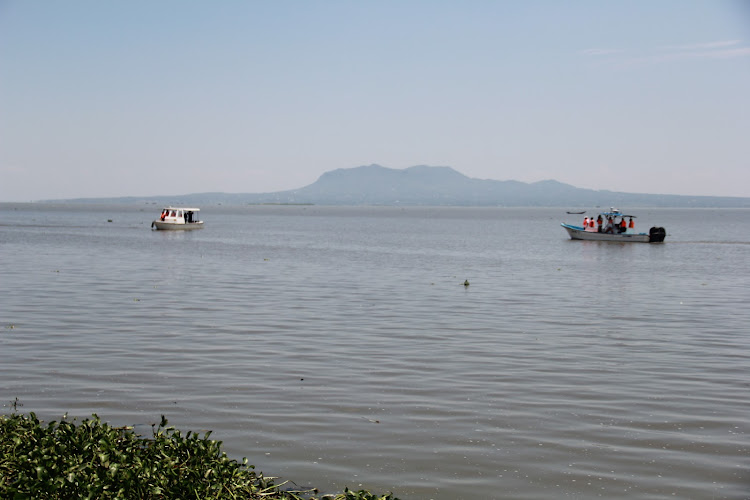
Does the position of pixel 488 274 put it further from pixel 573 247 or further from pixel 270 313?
pixel 573 247

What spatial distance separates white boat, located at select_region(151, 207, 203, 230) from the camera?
95562 mm

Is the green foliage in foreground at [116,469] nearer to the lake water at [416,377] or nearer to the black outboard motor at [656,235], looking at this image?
the lake water at [416,377]

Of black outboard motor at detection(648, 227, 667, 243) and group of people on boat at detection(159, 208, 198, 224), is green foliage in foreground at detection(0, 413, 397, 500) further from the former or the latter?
group of people on boat at detection(159, 208, 198, 224)

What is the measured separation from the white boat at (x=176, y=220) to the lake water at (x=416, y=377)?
61287mm

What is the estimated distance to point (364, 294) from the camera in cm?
3147

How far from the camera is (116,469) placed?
8375 mm

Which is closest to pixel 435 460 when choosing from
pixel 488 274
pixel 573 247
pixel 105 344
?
pixel 105 344

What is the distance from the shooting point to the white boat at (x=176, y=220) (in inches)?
3762

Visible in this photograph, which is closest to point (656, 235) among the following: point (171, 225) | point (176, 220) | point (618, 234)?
point (618, 234)

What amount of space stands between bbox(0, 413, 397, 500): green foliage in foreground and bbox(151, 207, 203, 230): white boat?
3409 inches

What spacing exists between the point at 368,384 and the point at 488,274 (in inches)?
1093

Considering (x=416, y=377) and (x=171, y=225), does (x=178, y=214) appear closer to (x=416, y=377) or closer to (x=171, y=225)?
(x=171, y=225)

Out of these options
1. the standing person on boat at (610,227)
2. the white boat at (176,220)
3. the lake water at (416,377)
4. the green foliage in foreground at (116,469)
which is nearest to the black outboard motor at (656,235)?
the standing person on boat at (610,227)

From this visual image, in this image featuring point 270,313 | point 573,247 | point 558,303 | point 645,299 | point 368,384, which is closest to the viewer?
point 368,384
